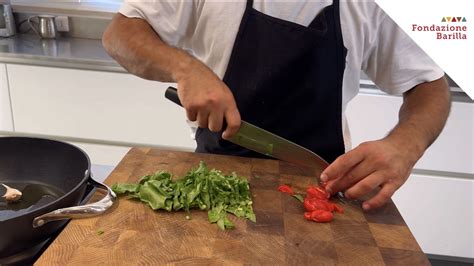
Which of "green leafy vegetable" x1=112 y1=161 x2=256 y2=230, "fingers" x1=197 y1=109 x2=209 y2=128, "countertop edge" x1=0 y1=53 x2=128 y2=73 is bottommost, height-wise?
"countertop edge" x1=0 y1=53 x2=128 y2=73

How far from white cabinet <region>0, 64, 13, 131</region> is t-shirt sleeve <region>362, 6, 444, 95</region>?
1.34m

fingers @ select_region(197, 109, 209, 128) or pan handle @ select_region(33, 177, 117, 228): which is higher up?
fingers @ select_region(197, 109, 209, 128)

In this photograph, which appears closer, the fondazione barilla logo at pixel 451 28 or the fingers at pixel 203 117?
the fingers at pixel 203 117

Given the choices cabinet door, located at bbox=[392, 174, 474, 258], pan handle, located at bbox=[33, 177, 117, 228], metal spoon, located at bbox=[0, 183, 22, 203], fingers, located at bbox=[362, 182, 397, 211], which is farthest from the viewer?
cabinet door, located at bbox=[392, 174, 474, 258]

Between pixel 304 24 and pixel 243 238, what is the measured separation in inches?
19.1

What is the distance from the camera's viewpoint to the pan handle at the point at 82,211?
56cm

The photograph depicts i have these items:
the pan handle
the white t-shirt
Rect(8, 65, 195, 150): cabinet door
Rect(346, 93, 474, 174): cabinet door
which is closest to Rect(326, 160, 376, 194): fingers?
the white t-shirt

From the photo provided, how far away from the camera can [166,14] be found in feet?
3.05

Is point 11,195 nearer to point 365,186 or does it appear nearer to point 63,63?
point 365,186

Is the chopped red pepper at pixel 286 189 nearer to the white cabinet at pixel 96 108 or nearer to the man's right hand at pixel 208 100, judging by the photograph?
the man's right hand at pixel 208 100

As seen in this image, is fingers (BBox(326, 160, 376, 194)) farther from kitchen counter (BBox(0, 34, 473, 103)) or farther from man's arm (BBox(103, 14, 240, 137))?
kitchen counter (BBox(0, 34, 473, 103))

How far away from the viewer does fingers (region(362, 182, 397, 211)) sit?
785 mm

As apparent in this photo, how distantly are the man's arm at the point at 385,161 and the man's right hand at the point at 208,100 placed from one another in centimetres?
21

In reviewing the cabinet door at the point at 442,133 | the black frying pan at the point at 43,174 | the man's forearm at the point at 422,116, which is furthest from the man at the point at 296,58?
the cabinet door at the point at 442,133
